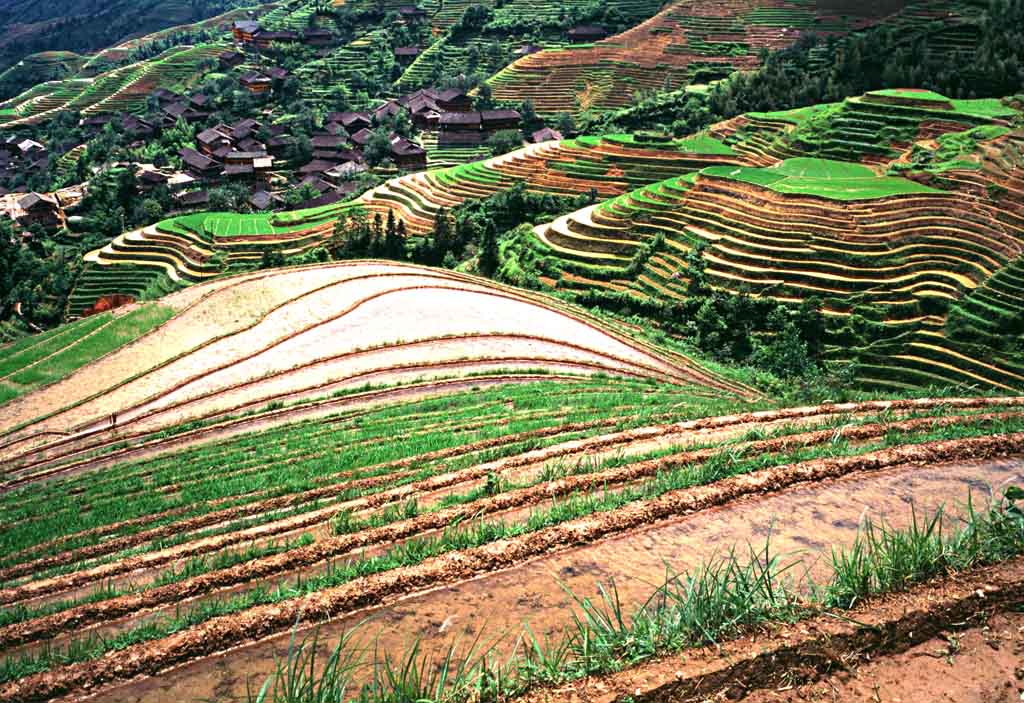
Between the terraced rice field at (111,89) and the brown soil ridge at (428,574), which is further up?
the terraced rice field at (111,89)

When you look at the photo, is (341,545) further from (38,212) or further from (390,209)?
(38,212)

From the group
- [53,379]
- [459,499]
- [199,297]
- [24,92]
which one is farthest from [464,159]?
[24,92]

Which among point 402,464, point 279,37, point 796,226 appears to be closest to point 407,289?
point 402,464

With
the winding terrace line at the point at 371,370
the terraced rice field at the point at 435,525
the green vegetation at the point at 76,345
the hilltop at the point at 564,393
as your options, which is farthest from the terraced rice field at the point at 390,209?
the terraced rice field at the point at 435,525

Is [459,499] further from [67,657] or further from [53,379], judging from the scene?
[53,379]

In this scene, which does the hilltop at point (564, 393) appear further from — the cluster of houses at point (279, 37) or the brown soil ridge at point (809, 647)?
the cluster of houses at point (279, 37)
